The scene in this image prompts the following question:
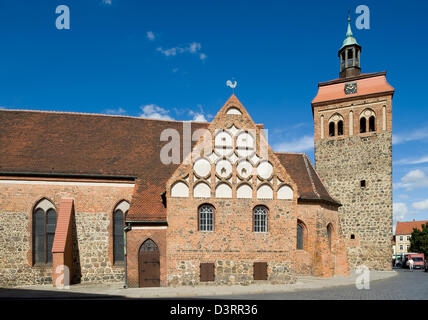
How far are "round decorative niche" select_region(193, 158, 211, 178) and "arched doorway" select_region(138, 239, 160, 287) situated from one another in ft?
14.9

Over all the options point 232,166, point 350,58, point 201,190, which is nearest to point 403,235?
point 350,58

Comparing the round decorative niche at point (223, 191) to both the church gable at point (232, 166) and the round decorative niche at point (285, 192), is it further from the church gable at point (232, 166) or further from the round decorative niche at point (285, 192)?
the round decorative niche at point (285, 192)

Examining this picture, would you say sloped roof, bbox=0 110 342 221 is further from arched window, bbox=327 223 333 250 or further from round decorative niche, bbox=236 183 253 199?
round decorative niche, bbox=236 183 253 199

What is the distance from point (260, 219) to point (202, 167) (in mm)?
4509

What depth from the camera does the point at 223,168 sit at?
2064 centimetres

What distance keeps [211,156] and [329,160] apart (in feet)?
56.4

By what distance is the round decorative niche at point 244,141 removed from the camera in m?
21.0

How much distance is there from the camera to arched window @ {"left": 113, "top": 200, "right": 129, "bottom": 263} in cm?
2219

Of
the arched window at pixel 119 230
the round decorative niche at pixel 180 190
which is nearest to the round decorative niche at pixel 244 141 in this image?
the round decorative niche at pixel 180 190

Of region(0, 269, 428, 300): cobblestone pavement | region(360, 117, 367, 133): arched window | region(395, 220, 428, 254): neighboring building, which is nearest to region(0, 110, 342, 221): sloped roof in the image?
region(0, 269, 428, 300): cobblestone pavement

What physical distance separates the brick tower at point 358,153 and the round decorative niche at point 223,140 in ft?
52.8
